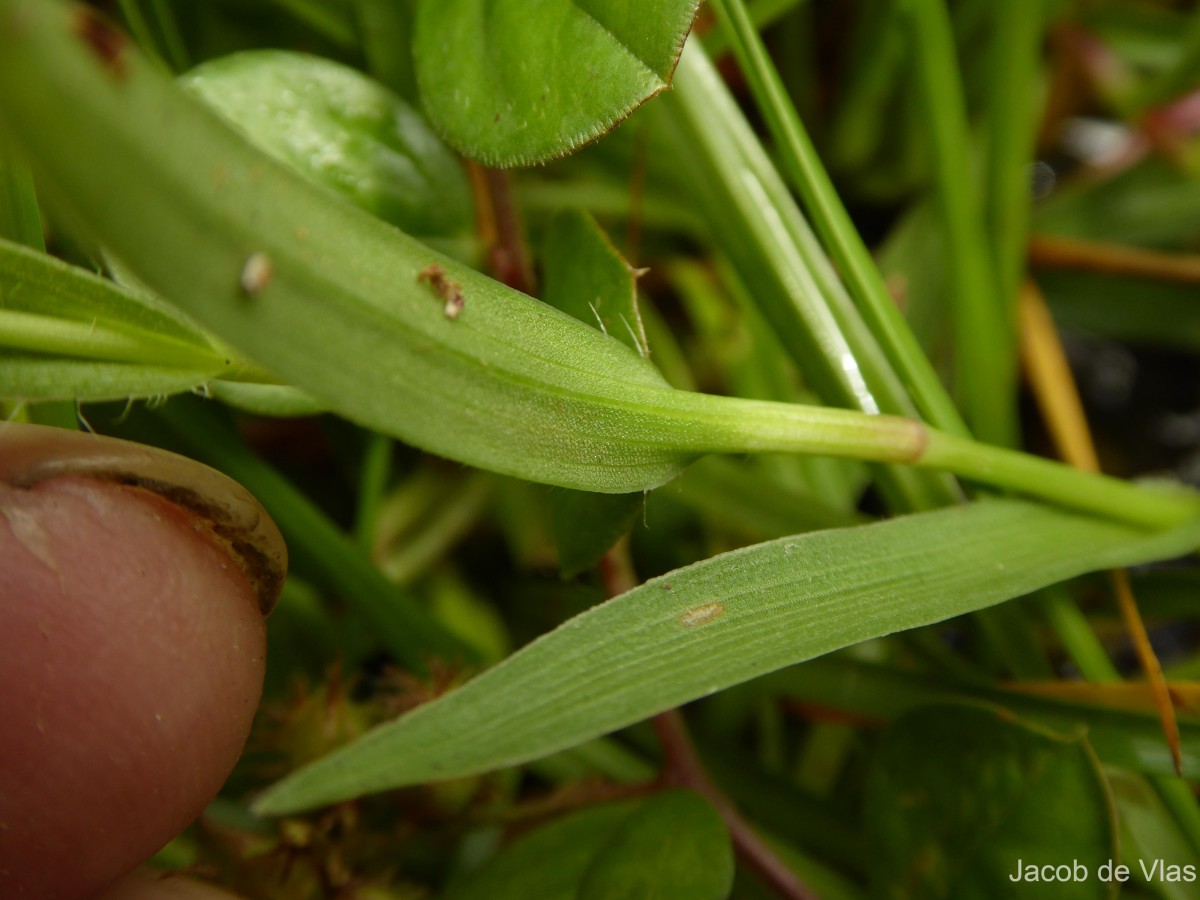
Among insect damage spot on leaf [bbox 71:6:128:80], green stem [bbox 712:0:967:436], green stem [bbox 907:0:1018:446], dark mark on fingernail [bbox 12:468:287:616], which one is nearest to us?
insect damage spot on leaf [bbox 71:6:128:80]

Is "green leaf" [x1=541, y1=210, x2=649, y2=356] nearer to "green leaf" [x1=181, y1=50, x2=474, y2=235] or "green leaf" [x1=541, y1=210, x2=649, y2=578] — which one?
"green leaf" [x1=541, y1=210, x2=649, y2=578]

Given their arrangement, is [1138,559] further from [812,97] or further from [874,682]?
[812,97]

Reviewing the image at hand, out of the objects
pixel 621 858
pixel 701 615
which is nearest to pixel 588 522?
pixel 701 615

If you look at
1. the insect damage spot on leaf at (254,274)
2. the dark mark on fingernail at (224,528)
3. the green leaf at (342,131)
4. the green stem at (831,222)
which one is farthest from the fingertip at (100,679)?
the green stem at (831,222)

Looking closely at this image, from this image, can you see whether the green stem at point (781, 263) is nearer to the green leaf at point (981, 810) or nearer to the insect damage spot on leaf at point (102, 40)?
the green leaf at point (981, 810)

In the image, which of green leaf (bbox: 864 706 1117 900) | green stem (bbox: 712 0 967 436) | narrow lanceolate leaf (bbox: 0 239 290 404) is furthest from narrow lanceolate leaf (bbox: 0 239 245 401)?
green leaf (bbox: 864 706 1117 900)

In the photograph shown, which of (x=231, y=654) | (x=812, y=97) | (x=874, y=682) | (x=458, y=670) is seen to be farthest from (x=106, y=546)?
(x=812, y=97)

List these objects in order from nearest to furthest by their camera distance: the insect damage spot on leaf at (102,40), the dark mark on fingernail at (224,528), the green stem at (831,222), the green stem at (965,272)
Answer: the insect damage spot on leaf at (102,40) → the dark mark on fingernail at (224,528) → the green stem at (831,222) → the green stem at (965,272)
